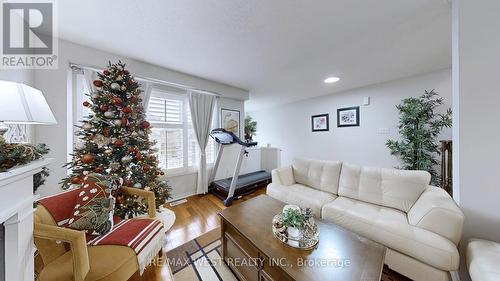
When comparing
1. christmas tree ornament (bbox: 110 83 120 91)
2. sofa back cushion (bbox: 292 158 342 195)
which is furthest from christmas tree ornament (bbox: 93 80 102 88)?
sofa back cushion (bbox: 292 158 342 195)

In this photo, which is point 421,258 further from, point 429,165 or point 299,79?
point 299,79

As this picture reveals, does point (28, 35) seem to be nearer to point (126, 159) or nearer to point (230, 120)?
point (126, 159)

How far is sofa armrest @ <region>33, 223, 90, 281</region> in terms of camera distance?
2.91 feet

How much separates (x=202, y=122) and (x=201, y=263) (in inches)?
91.6

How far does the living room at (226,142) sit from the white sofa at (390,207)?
0.04 ft

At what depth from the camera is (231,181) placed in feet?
10.9

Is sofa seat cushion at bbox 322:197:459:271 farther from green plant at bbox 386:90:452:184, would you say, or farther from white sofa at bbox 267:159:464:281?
green plant at bbox 386:90:452:184

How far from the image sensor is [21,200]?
2.46 ft

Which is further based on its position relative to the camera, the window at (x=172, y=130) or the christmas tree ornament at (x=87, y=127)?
the window at (x=172, y=130)

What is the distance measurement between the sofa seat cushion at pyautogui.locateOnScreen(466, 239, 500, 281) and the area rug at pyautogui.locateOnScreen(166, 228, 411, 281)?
0.54 metres

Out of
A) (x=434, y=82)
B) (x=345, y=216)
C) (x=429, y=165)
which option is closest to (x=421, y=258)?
A: (x=345, y=216)

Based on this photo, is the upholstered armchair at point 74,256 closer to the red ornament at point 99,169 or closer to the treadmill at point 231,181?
the red ornament at point 99,169

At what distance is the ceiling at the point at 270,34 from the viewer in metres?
1.37

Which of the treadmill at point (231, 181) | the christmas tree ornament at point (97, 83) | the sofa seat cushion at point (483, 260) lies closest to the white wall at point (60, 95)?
the christmas tree ornament at point (97, 83)
